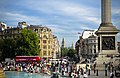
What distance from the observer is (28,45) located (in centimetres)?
9069

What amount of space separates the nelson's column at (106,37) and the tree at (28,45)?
38.1 m

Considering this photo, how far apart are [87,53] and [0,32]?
50.6m

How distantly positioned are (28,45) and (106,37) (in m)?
41.5

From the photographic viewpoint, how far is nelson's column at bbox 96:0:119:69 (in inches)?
2066

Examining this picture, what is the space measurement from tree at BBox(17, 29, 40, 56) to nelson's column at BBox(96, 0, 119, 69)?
38.1 meters

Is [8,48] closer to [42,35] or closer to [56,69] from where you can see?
[42,35]

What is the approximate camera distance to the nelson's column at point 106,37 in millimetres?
52469

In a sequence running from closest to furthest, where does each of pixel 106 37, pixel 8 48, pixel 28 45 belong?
1. pixel 106 37
2. pixel 28 45
3. pixel 8 48

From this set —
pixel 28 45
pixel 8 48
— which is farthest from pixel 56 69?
pixel 8 48

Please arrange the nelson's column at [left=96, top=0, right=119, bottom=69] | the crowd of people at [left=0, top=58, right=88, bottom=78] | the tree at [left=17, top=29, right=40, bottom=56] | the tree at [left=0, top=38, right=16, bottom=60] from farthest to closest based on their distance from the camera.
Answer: the tree at [left=0, top=38, right=16, bottom=60], the tree at [left=17, top=29, right=40, bottom=56], the nelson's column at [left=96, top=0, right=119, bottom=69], the crowd of people at [left=0, top=58, right=88, bottom=78]

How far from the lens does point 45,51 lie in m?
130

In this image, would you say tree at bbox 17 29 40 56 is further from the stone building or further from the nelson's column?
the nelson's column

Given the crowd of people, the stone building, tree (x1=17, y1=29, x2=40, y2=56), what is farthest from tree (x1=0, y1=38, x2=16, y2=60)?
the crowd of people

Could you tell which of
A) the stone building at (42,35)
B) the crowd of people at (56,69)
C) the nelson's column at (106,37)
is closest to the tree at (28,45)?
the crowd of people at (56,69)
